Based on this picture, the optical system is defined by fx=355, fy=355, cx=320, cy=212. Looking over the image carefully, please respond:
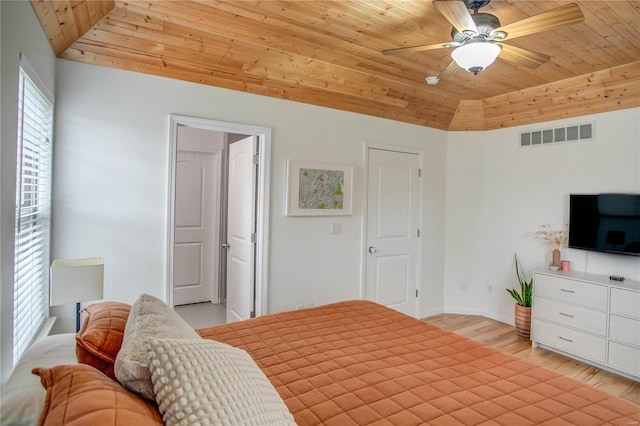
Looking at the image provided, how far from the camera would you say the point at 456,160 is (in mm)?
4699

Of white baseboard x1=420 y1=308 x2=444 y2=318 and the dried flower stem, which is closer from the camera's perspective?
the dried flower stem

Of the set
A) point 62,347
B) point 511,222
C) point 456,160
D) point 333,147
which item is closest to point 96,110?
point 62,347

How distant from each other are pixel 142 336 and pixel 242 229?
245 centimetres

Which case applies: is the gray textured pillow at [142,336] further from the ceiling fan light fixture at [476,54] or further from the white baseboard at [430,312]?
the white baseboard at [430,312]

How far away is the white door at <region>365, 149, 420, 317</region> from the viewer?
4098 mm

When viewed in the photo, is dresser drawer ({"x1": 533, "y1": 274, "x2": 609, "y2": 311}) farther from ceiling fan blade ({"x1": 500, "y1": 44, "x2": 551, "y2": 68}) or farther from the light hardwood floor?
ceiling fan blade ({"x1": 500, "y1": 44, "x2": 551, "y2": 68})

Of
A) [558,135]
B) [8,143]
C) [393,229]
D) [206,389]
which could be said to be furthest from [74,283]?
[558,135]

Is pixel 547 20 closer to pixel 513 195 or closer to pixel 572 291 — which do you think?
pixel 572 291

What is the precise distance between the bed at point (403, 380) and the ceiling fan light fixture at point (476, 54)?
160 cm

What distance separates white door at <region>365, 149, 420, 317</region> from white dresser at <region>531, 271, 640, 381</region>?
4.51 ft

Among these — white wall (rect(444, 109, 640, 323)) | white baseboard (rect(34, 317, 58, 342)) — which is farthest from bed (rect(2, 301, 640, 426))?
white wall (rect(444, 109, 640, 323))

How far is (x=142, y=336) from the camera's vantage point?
1141mm

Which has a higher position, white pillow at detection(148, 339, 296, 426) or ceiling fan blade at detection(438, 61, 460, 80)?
ceiling fan blade at detection(438, 61, 460, 80)

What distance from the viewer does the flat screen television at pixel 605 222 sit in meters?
3.28
